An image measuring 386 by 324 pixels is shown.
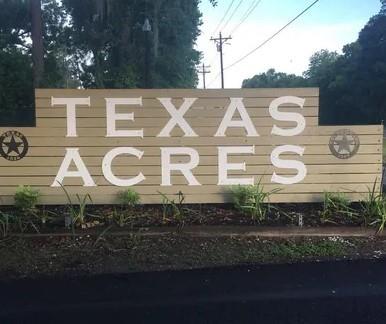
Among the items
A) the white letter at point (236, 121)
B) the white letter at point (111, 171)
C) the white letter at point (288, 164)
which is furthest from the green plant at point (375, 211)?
the white letter at point (111, 171)

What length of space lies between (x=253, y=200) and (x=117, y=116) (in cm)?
217

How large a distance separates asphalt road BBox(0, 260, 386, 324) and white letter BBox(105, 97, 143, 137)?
8.51 ft

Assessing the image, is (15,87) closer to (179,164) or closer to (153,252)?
(179,164)

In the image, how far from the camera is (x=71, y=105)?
24.8 feet

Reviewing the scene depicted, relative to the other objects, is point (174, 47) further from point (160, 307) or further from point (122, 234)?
point (160, 307)

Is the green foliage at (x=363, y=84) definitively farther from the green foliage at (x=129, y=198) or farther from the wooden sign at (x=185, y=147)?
the green foliage at (x=129, y=198)

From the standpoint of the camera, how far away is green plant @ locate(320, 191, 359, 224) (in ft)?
23.6

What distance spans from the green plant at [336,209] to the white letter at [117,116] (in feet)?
8.79

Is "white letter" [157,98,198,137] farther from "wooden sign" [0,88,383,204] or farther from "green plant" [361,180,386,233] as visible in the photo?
"green plant" [361,180,386,233]

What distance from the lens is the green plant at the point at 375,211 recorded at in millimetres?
6938

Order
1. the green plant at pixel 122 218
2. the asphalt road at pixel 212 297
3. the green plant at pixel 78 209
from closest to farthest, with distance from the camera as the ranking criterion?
the asphalt road at pixel 212 297 < the green plant at pixel 78 209 < the green plant at pixel 122 218

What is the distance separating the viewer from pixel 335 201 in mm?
7504

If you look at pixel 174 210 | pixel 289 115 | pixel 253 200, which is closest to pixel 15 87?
pixel 174 210

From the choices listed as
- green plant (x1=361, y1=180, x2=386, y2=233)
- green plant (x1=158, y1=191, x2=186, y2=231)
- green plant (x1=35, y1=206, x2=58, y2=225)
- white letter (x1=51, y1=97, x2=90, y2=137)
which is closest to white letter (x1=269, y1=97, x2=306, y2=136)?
green plant (x1=361, y1=180, x2=386, y2=233)
